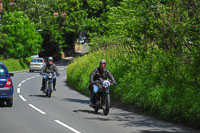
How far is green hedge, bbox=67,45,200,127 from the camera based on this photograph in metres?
11.1

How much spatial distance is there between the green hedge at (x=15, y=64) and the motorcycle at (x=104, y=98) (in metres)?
39.0

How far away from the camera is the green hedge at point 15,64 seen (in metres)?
51.6

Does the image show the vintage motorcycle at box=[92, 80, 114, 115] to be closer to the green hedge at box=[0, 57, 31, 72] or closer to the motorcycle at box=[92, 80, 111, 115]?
the motorcycle at box=[92, 80, 111, 115]

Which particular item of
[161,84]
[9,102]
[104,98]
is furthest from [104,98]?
[9,102]

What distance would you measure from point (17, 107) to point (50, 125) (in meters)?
4.56

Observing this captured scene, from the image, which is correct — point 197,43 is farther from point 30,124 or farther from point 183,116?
point 30,124

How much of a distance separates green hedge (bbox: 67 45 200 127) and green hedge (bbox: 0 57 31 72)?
34.2m

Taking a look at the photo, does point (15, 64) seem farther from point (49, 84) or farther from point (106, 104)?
point (106, 104)

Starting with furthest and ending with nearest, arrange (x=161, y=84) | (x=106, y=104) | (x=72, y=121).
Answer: (x=161, y=84)
(x=106, y=104)
(x=72, y=121)

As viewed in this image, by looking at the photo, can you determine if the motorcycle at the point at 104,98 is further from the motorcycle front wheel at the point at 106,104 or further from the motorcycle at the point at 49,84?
the motorcycle at the point at 49,84

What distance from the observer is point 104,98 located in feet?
43.1

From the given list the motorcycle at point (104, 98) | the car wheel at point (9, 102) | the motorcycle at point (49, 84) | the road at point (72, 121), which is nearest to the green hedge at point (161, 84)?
the road at point (72, 121)

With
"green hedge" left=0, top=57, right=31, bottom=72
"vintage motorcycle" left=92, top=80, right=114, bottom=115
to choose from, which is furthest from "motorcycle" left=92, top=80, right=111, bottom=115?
"green hedge" left=0, top=57, right=31, bottom=72

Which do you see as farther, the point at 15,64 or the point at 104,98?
the point at 15,64
